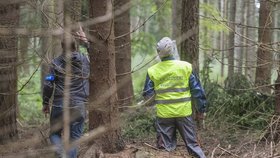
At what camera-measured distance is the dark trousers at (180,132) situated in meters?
6.23

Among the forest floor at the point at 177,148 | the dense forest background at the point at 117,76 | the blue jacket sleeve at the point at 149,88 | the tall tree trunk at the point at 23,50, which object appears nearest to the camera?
the forest floor at the point at 177,148

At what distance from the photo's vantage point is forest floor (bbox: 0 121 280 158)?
2.46m

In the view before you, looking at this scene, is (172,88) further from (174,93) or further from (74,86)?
(74,86)

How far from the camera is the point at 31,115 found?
12.4 metres

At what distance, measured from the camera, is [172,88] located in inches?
245

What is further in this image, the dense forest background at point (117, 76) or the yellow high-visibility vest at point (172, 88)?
the yellow high-visibility vest at point (172, 88)

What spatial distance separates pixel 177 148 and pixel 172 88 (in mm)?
1339

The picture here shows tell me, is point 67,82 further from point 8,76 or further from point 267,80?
point 267,80

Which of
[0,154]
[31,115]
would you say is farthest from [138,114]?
[0,154]

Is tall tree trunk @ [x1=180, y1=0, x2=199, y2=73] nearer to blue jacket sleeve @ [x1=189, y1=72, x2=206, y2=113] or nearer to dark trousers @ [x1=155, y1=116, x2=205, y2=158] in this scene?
blue jacket sleeve @ [x1=189, y1=72, x2=206, y2=113]

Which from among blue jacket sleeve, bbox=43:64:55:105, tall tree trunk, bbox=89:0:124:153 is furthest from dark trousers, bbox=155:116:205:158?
blue jacket sleeve, bbox=43:64:55:105

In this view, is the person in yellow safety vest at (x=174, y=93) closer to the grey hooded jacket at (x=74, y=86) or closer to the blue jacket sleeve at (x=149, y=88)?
the blue jacket sleeve at (x=149, y=88)

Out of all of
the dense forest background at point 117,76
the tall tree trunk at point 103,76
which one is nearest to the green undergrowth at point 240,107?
the dense forest background at point 117,76

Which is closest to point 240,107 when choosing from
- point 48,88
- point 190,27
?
point 190,27
